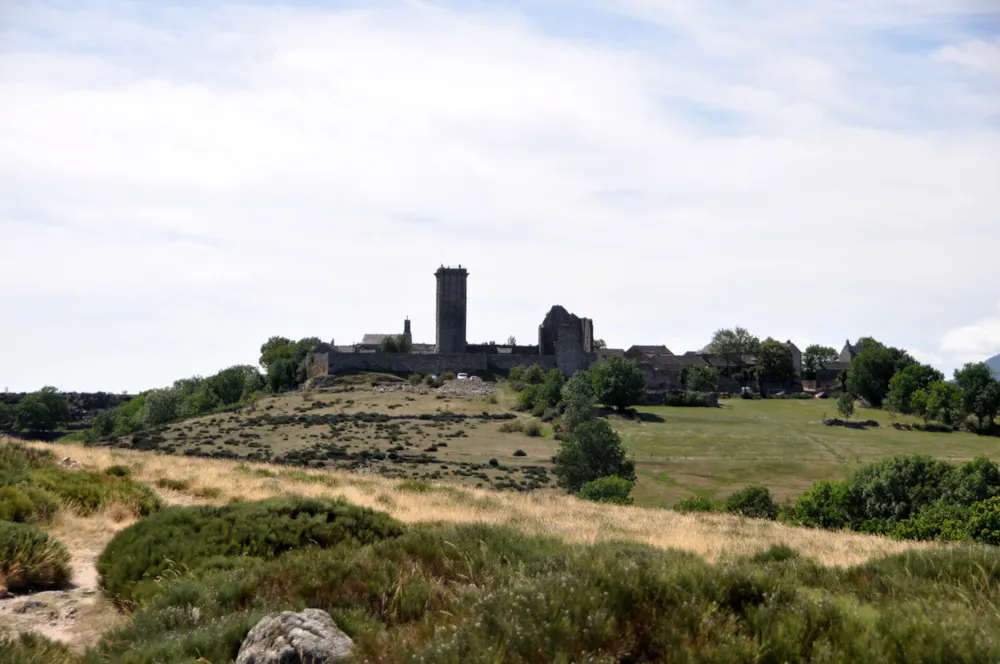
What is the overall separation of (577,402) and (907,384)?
50013 millimetres

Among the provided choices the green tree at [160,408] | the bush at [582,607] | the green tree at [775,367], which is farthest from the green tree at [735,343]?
the bush at [582,607]

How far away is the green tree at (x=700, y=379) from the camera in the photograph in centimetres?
11294

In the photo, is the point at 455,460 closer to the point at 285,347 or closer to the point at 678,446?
the point at 678,446

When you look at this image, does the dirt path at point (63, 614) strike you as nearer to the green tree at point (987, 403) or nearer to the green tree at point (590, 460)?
the green tree at point (590, 460)

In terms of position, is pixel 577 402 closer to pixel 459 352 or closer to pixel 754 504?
pixel 754 504

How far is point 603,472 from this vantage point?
172ft

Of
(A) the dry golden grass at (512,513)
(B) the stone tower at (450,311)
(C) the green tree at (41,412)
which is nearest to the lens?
(A) the dry golden grass at (512,513)

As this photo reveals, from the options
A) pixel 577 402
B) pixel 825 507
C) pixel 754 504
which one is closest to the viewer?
pixel 825 507

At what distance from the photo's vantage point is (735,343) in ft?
461

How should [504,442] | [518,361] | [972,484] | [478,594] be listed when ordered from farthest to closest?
[518,361] < [504,442] < [972,484] < [478,594]

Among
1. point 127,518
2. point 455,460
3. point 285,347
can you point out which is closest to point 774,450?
point 455,460

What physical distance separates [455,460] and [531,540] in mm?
45648

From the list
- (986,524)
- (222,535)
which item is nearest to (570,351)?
(986,524)

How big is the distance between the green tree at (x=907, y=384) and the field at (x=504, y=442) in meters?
4.99
